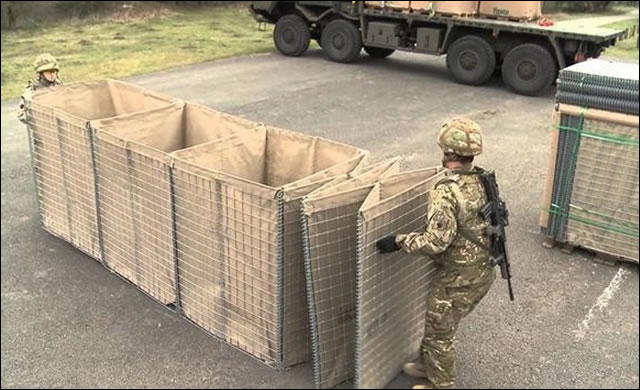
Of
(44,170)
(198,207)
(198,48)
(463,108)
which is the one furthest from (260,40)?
(198,207)

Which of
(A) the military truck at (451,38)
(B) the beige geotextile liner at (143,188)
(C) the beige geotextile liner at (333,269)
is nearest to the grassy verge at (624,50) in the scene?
(A) the military truck at (451,38)

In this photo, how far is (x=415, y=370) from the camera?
13.7 ft

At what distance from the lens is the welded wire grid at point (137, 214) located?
189 inches

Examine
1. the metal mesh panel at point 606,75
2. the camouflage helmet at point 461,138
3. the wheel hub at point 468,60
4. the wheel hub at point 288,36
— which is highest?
the metal mesh panel at point 606,75

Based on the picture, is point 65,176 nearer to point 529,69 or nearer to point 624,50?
point 529,69

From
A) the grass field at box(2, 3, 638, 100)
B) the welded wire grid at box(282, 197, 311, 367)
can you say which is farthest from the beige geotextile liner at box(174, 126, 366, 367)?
the grass field at box(2, 3, 638, 100)

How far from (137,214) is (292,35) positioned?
40.7 ft

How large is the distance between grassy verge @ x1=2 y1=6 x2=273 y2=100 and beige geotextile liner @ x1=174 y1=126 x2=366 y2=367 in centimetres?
969

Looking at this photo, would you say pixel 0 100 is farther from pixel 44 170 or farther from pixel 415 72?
pixel 415 72

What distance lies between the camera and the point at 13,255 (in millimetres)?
5922

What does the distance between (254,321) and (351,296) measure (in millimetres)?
749

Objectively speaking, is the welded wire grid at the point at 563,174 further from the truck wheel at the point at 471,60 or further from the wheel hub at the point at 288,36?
the wheel hub at the point at 288,36

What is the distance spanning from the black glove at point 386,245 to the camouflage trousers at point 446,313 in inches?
14.8

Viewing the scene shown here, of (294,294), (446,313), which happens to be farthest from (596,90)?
(294,294)
